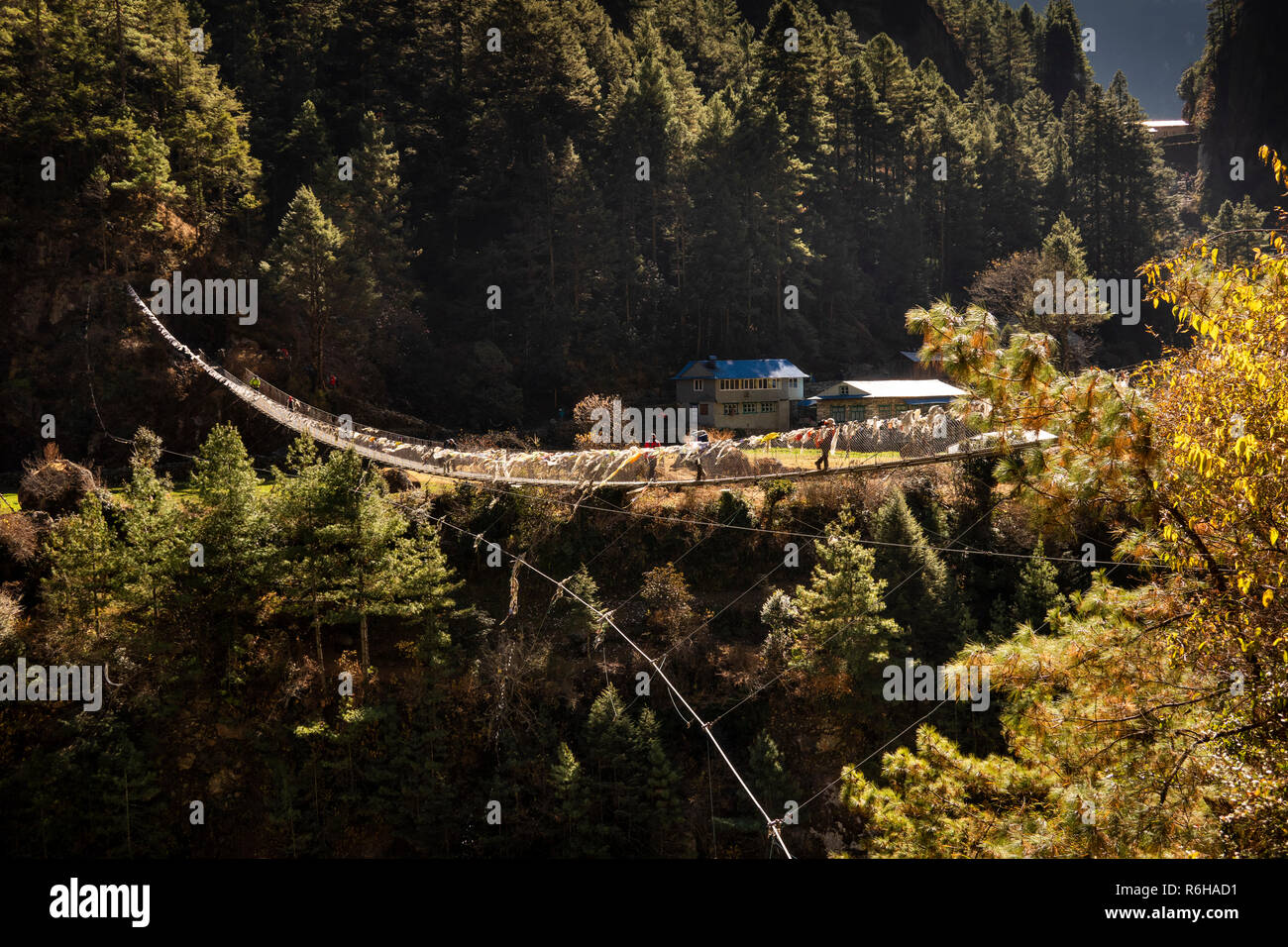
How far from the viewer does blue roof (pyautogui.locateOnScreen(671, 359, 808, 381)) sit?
35.7 metres

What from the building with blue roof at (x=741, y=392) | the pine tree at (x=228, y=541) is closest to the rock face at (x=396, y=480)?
the pine tree at (x=228, y=541)

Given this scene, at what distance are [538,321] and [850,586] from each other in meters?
22.5

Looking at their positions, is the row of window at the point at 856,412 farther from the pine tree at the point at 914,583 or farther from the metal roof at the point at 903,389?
the pine tree at the point at 914,583

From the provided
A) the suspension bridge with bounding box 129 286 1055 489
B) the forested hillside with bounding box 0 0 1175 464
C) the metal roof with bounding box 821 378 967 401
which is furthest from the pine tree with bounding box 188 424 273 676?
the metal roof with bounding box 821 378 967 401

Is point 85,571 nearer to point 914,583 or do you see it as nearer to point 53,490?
point 53,490

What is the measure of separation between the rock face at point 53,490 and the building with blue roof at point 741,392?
69.7 feet

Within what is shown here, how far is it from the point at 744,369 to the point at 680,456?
17.4 meters

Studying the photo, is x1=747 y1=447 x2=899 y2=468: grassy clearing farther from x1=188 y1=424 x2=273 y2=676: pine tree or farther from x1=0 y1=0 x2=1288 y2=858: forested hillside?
x1=188 y1=424 x2=273 y2=676: pine tree

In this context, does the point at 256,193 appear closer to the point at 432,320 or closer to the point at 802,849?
the point at 432,320

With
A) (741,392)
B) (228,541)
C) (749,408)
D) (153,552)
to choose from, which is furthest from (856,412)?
(153,552)

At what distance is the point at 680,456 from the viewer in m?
19.4

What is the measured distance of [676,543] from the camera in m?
23.9

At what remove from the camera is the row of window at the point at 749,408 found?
35.6 metres

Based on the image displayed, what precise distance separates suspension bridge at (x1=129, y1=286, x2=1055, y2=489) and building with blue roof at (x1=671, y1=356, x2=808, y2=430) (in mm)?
11058
